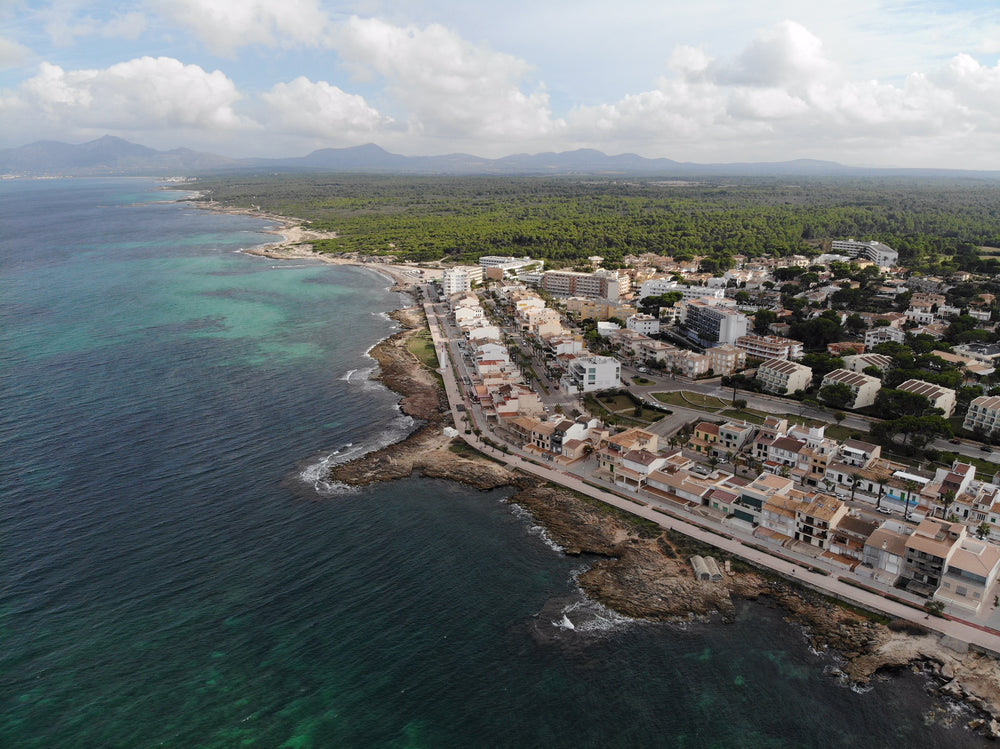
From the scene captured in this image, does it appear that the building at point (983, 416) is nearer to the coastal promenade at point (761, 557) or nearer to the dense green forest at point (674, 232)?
the coastal promenade at point (761, 557)

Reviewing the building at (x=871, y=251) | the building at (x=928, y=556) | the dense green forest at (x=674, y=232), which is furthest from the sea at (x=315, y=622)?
the building at (x=871, y=251)

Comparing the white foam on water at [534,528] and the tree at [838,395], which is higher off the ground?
Answer: the tree at [838,395]

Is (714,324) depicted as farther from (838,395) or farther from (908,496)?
(908,496)

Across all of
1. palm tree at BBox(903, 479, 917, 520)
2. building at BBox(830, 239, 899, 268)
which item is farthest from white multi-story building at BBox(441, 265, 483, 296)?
building at BBox(830, 239, 899, 268)

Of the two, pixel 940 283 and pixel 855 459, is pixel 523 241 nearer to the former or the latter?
pixel 940 283

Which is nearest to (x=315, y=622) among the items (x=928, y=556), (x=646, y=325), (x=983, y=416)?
(x=928, y=556)

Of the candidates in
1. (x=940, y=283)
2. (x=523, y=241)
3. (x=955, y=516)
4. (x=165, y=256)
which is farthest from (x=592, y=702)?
(x=165, y=256)

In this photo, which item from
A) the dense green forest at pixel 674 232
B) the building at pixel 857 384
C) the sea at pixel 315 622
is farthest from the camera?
the dense green forest at pixel 674 232
